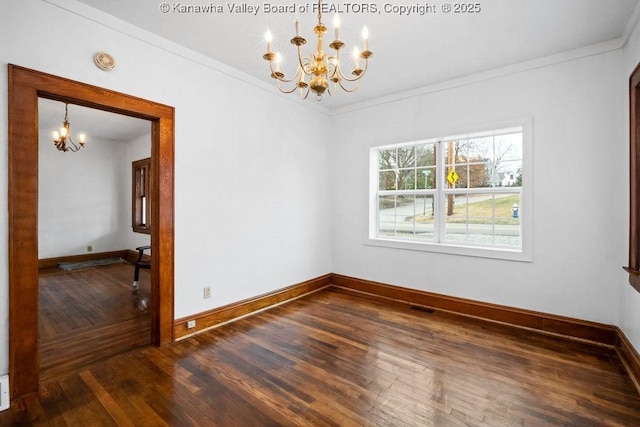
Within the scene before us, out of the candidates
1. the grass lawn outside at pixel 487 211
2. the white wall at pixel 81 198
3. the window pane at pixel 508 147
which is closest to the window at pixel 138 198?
the white wall at pixel 81 198

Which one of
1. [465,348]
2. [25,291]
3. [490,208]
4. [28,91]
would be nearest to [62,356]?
[25,291]

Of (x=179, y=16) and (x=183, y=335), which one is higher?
(x=179, y=16)

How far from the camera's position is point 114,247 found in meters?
6.82

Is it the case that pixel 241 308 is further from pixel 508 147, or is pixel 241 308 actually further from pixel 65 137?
pixel 65 137

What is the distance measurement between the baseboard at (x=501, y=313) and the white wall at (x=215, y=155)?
3.23 feet

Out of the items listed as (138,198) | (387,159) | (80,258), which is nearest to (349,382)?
(387,159)

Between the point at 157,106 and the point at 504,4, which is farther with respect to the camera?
the point at 157,106

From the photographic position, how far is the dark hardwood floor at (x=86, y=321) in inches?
99.2

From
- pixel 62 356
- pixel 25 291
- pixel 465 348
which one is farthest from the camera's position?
pixel 465 348

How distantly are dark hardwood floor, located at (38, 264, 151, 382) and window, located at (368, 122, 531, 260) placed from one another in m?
3.15

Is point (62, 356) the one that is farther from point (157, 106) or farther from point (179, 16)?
point (179, 16)

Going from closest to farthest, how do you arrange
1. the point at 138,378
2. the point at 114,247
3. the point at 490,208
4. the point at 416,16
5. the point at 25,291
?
the point at 25,291 → the point at 138,378 → the point at 416,16 → the point at 490,208 → the point at 114,247

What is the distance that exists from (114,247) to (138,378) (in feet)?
18.9

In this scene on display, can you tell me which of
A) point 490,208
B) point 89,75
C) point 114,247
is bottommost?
point 114,247
